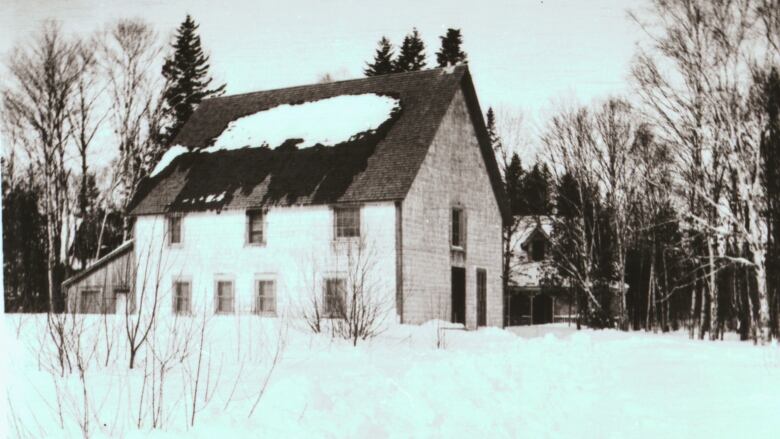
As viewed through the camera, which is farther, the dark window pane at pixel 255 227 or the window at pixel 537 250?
the window at pixel 537 250

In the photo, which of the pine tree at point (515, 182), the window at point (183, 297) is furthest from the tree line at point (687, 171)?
the window at point (183, 297)

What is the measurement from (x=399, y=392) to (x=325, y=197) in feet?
35.8

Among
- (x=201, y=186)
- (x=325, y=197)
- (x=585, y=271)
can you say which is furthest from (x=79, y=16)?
(x=585, y=271)

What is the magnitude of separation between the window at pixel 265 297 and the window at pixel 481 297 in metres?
4.75

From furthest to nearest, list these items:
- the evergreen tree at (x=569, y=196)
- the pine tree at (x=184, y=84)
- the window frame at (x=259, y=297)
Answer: the evergreen tree at (x=569, y=196), the window frame at (x=259, y=297), the pine tree at (x=184, y=84)

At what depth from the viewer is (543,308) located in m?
31.7

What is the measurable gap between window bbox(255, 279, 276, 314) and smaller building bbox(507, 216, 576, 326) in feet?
42.8

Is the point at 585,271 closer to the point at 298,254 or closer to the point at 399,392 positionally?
the point at 298,254

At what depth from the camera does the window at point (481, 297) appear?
19625 millimetres

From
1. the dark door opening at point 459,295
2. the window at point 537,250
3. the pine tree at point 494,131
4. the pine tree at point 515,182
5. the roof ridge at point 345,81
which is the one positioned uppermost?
the roof ridge at point 345,81

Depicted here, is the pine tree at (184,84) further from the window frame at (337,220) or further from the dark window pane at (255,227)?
the window frame at (337,220)

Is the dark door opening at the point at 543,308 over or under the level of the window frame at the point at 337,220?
under

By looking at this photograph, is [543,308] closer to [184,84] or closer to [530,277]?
[530,277]

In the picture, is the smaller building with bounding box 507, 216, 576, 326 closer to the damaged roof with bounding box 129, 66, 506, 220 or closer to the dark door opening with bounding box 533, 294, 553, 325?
the dark door opening with bounding box 533, 294, 553, 325
